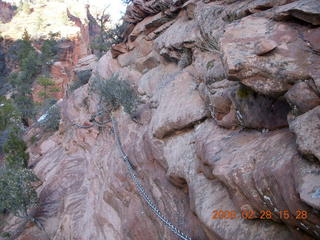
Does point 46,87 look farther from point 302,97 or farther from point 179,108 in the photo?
point 302,97

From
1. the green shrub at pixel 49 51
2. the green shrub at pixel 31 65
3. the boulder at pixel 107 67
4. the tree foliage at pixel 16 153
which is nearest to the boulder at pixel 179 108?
the boulder at pixel 107 67

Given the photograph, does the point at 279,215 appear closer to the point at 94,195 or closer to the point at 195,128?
the point at 195,128

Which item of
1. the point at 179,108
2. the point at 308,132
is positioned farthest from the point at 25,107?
the point at 308,132

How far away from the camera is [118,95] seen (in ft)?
25.5

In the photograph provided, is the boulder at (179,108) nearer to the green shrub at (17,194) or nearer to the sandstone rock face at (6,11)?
the green shrub at (17,194)

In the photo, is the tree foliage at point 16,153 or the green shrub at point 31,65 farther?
the green shrub at point 31,65

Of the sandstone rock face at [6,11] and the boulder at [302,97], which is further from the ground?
the sandstone rock face at [6,11]

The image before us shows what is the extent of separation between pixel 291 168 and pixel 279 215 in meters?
0.48

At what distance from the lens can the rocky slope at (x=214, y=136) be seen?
257cm
